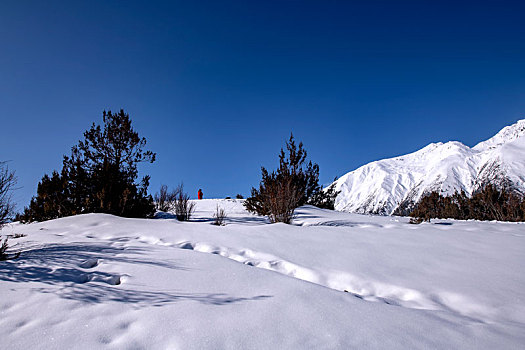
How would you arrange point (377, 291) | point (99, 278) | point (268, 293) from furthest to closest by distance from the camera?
point (99, 278) < point (377, 291) < point (268, 293)

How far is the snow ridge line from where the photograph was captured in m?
2.00

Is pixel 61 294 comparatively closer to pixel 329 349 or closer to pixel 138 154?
pixel 329 349

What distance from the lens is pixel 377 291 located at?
7.67 ft

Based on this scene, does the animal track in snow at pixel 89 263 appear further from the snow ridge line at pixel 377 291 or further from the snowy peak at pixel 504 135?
the snowy peak at pixel 504 135

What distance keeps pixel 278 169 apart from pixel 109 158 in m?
6.02

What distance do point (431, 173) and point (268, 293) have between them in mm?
128114

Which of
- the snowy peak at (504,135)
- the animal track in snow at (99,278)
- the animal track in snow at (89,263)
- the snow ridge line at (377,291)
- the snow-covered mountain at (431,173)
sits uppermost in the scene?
the snowy peak at (504,135)

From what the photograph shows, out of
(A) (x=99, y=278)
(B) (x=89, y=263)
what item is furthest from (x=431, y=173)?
(A) (x=99, y=278)

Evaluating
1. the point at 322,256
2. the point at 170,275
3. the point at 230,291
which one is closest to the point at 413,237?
the point at 322,256

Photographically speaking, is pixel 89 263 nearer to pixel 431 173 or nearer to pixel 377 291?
pixel 377 291

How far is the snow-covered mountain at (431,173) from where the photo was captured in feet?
238

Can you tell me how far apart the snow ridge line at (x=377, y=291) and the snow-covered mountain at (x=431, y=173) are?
56.7 meters

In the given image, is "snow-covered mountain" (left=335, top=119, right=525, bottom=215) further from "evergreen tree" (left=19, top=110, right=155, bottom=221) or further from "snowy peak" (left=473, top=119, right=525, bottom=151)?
"evergreen tree" (left=19, top=110, right=155, bottom=221)

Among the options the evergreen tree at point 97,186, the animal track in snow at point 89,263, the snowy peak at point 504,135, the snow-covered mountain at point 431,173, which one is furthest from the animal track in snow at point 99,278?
the snowy peak at point 504,135
